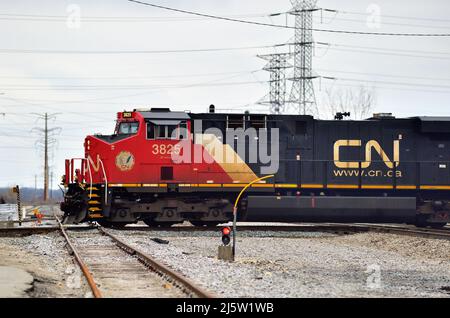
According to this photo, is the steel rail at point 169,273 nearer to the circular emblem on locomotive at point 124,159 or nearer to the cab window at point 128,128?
the circular emblem on locomotive at point 124,159

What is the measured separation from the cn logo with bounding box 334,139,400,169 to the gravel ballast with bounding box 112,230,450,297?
3.11 meters

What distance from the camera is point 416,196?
2858cm

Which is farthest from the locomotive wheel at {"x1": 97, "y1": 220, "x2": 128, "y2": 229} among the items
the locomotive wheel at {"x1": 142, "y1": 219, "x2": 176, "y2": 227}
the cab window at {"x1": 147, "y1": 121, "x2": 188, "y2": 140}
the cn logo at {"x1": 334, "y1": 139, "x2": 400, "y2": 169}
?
the cn logo at {"x1": 334, "y1": 139, "x2": 400, "y2": 169}

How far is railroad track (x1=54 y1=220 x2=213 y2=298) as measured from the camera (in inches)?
430

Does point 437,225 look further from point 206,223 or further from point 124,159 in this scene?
point 124,159

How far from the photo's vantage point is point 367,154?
2834 cm

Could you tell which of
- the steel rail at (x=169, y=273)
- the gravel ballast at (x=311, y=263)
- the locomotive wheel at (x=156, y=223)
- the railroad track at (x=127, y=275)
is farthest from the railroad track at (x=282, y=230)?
the steel rail at (x=169, y=273)

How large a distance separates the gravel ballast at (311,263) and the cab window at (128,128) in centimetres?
397

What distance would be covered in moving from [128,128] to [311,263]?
37.7ft

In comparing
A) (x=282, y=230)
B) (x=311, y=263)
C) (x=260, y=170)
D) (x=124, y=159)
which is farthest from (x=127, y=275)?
(x=282, y=230)

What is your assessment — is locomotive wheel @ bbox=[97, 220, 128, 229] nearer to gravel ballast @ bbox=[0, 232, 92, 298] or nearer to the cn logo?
gravel ballast @ bbox=[0, 232, 92, 298]

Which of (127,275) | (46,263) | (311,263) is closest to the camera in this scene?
(127,275)

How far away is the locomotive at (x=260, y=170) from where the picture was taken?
2634 cm

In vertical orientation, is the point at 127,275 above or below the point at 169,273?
below
